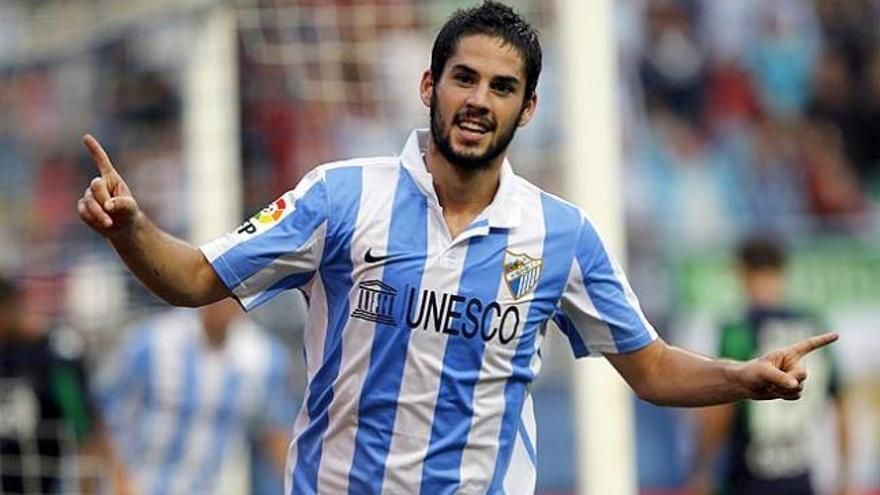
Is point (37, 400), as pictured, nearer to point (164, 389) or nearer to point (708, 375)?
point (164, 389)

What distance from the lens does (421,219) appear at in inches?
173

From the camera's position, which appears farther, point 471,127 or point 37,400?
point 37,400

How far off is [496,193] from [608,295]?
0.41 m

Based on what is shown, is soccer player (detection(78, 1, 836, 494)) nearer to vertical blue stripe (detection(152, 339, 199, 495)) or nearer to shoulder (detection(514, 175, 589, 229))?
shoulder (detection(514, 175, 589, 229))

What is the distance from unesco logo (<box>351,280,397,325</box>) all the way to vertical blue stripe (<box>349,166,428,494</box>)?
0.05 ft

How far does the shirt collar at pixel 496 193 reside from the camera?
4.43m

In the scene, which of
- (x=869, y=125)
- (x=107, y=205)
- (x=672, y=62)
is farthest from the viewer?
(x=869, y=125)

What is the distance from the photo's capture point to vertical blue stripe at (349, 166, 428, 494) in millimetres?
4328

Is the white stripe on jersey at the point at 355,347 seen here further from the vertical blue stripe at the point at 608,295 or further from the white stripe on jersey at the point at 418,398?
the vertical blue stripe at the point at 608,295

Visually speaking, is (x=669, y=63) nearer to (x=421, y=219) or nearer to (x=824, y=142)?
(x=824, y=142)

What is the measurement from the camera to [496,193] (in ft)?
14.7

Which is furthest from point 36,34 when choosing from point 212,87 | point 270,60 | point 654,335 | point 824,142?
point 824,142

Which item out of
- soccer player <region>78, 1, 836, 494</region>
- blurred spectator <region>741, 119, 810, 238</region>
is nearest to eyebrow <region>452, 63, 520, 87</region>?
soccer player <region>78, 1, 836, 494</region>

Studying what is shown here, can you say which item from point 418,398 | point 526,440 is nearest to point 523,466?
point 526,440
